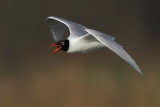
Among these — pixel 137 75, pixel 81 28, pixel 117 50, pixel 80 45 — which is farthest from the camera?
pixel 137 75

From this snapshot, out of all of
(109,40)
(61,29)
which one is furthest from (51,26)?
(109,40)

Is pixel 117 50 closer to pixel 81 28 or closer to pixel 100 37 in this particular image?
pixel 100 37

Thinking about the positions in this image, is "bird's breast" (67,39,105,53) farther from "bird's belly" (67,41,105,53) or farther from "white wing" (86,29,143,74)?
"white wing" (86,29,143,74)

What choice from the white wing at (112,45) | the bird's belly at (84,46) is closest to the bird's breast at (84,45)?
the bird's belly at (84,46)

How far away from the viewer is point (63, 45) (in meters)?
3.42

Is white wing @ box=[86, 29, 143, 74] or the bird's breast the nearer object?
white wing @ box=[86, 29, 143, 74]

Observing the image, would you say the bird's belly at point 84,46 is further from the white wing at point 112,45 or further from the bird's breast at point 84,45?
the white wing at point 112,45

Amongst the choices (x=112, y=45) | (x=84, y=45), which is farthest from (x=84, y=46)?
(x=112, y=45)

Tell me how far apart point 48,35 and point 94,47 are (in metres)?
2.07

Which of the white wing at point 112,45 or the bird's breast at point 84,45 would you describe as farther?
the bird's breast at point 84,45

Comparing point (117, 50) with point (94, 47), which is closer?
point (117, 50)

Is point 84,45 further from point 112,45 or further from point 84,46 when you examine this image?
point 112,45

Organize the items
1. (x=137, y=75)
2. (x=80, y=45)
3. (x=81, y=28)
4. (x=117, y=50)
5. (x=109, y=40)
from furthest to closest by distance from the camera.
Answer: (x=137, y=75)
(x=81, y=28)
(x=80, y=45)
(x=109, y=40)
(x=117, y=50)

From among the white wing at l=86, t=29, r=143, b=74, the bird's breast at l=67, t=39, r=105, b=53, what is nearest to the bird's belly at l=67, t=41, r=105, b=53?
the bird's breast at l=67, t=39, r=105, b=53
